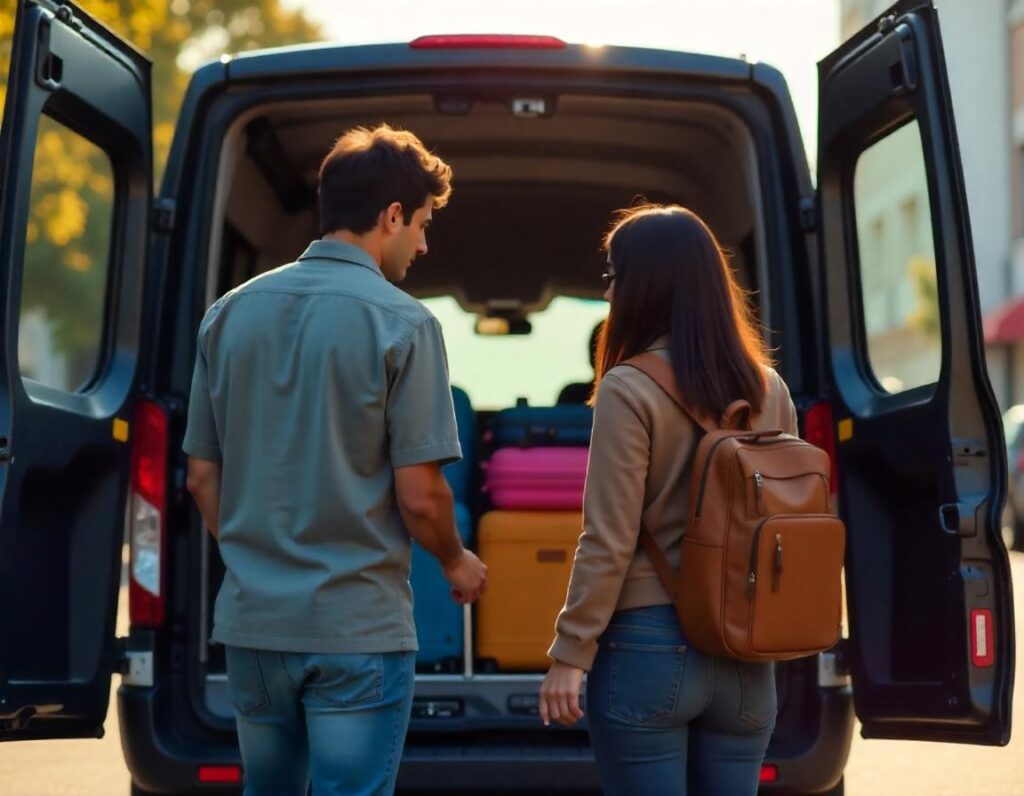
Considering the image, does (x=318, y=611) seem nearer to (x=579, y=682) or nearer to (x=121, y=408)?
(x=579, y=682)

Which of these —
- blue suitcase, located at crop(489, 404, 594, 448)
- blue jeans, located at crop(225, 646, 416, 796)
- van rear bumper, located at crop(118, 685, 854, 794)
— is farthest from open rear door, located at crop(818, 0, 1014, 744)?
blue jeans, located at crop(225, 646, 416, 796)

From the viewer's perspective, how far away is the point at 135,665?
4523 mm

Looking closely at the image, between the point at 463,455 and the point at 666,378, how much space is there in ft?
7.56

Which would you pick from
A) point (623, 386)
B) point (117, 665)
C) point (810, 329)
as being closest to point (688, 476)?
point (623, 386)

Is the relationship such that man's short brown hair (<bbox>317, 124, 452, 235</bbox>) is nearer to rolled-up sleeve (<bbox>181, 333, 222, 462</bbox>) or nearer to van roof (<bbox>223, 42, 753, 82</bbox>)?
rolled-up sleeve (<bbox>181, 333, 222, 462</bbox>)

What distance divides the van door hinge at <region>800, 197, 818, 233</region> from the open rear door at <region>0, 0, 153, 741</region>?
5.44 feet

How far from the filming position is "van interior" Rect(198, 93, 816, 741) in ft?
16.1

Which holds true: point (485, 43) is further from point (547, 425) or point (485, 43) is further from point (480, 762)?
point (480, 762)

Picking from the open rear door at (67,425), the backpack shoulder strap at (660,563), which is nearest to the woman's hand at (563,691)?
the backpack shoulder strap at (660,563)

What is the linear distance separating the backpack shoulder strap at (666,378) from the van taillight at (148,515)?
5.80 feet

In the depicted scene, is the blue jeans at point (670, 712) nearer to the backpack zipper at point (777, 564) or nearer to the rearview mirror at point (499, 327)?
the backpack zipper at point (777, 564)

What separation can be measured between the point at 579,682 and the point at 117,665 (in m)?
1.73

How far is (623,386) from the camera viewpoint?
10.4ft

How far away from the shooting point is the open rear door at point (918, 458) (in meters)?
4.02
